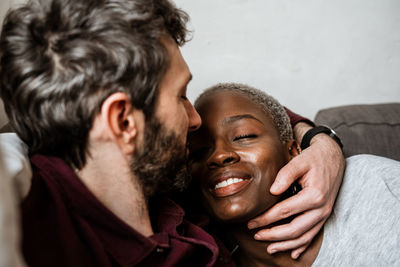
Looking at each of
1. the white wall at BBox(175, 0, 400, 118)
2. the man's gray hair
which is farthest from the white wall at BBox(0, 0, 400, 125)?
the man's gray hair

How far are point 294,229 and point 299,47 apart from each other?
39.7 inches

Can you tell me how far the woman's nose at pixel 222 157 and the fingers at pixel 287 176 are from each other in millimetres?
136

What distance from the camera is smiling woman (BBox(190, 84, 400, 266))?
3.54 ft

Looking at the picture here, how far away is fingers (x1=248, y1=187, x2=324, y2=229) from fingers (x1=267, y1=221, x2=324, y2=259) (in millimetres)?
79

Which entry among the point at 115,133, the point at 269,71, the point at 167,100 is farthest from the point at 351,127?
the point at 115,133

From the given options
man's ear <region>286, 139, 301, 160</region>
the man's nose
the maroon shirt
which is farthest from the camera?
man's ear <region>286, 139, 301, 160</region>

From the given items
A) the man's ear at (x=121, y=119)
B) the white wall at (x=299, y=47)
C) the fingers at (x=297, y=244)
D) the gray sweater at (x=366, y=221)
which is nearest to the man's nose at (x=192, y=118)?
the man's ear at (x=121, y=119)

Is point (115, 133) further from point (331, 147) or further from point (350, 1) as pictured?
point (350, 1)

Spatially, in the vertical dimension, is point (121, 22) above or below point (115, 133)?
Answer: above

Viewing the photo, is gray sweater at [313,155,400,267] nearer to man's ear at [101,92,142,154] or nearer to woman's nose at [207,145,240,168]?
woman's nose at [207,145,240,168]

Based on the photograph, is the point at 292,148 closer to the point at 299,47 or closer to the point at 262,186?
the point at 262,186

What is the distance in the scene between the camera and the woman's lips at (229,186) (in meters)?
1.07

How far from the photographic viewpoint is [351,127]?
5.14 ft

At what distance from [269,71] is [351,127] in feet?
1.56
